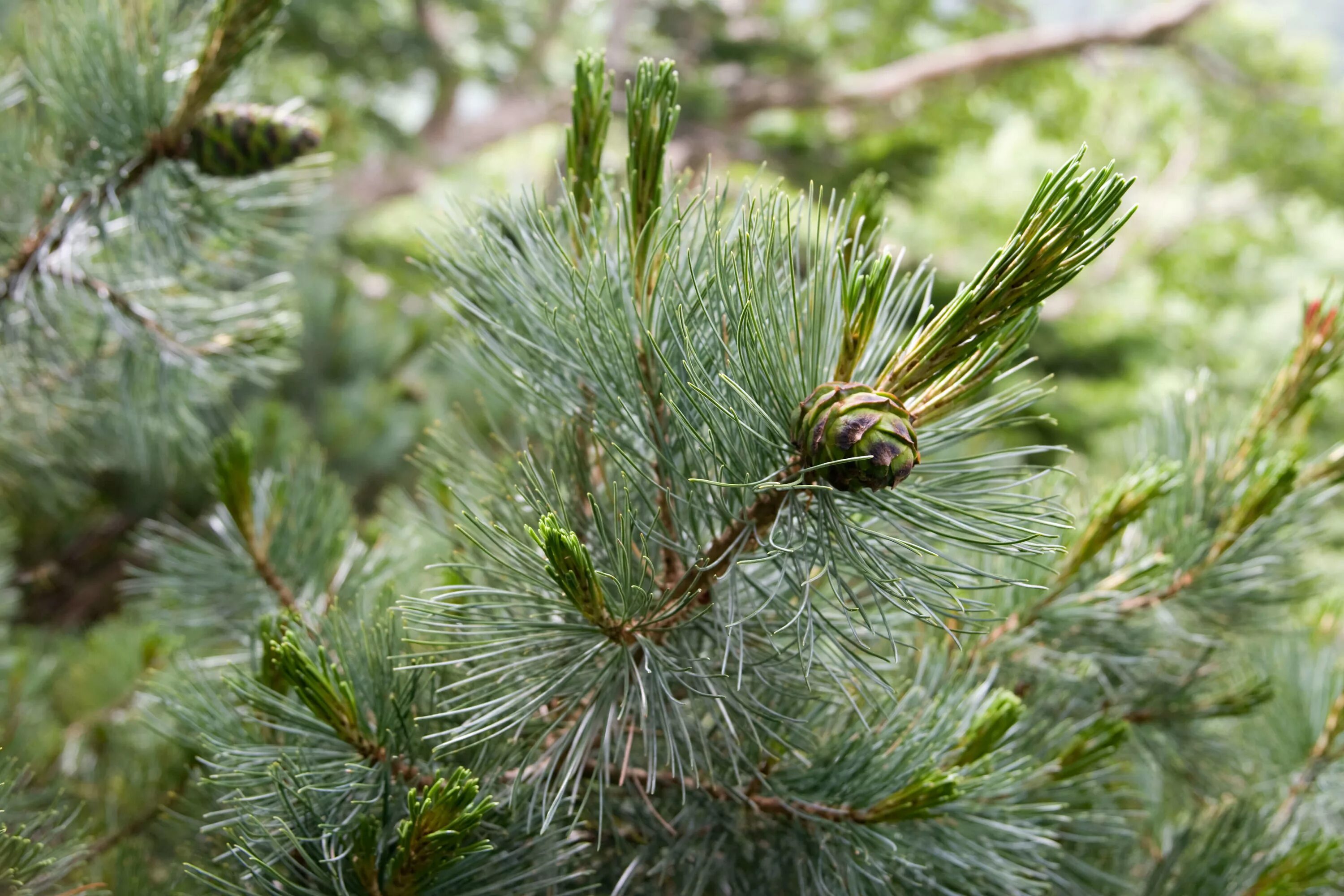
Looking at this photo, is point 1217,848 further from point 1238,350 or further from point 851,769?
point 1238,350

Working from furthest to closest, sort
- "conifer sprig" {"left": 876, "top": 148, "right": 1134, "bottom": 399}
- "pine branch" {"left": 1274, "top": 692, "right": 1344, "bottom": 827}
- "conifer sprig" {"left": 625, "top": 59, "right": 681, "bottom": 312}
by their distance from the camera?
"pine branch" {"left": 1274, "top": 692, "right": 1344, "bottom": 827}, "conifer sprig" {"left": 625, "top": 59, "right": 681, "bottom": 312}, "conifer sprig" {"left": 876, "top": 148, "right": 1134, "bottom": 399}

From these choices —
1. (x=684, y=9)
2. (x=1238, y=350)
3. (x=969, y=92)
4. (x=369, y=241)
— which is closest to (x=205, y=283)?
(x=369, y=241)

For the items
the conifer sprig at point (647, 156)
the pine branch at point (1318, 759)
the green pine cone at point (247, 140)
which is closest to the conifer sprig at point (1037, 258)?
the conifer sprig at point (647, 156)

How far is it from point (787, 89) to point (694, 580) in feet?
13.9

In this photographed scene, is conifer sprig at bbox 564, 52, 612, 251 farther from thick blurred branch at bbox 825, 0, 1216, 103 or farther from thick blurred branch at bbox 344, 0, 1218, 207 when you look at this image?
thick blurred branch at bbox 825, 0, 1216, 103

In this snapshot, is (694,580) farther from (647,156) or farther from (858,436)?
(647,156)

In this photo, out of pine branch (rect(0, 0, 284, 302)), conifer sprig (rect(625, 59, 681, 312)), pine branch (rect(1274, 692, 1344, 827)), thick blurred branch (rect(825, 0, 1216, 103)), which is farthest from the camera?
thick blurred branch (rect(825, 0, 1216, 103))

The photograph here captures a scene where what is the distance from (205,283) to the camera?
0.75 m

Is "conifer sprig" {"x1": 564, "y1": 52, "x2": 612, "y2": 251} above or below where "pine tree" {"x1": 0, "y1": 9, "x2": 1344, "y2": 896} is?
above

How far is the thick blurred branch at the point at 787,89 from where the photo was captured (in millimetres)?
3879

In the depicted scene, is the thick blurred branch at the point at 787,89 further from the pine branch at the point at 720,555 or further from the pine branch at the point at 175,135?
the pine branch at the point at 720,555

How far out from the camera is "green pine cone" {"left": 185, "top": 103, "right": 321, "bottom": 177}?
0.54 meters

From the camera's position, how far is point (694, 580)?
392mm

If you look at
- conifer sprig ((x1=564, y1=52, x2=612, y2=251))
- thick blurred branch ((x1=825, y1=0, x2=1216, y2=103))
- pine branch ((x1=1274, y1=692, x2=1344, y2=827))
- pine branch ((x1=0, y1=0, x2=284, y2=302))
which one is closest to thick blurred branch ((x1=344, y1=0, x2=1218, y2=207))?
thick blurred branch ((x1=825, y1=0, x2=1216, y2=103))
